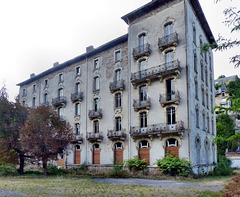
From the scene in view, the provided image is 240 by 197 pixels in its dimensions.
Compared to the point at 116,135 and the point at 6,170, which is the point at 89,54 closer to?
the point at 116,135

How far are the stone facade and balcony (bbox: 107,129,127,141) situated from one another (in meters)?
0.12

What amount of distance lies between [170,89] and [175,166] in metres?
7.80

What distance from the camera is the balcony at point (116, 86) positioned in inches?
1180

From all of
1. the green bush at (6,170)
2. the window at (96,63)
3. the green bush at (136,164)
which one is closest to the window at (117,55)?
the window at (96,63)

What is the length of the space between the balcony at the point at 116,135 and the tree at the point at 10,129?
382 inches

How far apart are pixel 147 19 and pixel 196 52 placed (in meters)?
6.89

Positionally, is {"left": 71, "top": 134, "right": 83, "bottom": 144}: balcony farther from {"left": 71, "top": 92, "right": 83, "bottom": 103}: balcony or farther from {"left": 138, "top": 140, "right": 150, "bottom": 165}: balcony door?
{"left": 138, "top": 140, "right": 150, "bottom": 165}: balcony door

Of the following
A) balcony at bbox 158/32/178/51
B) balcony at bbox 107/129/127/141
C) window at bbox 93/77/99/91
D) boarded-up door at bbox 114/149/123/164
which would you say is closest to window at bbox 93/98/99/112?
window at bbox 93/77/99/91

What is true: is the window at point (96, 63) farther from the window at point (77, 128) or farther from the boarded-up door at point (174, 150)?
the boarded-up door at point (174, 150)

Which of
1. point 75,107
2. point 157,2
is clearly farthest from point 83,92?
point 157,2

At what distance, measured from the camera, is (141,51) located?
28609 mm

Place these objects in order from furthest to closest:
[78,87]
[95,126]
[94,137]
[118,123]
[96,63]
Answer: [78,87]
[96,63]
[95,126]
[94,137]
[118,123]

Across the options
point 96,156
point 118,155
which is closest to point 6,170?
point 96,156

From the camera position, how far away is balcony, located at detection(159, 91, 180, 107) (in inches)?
974
